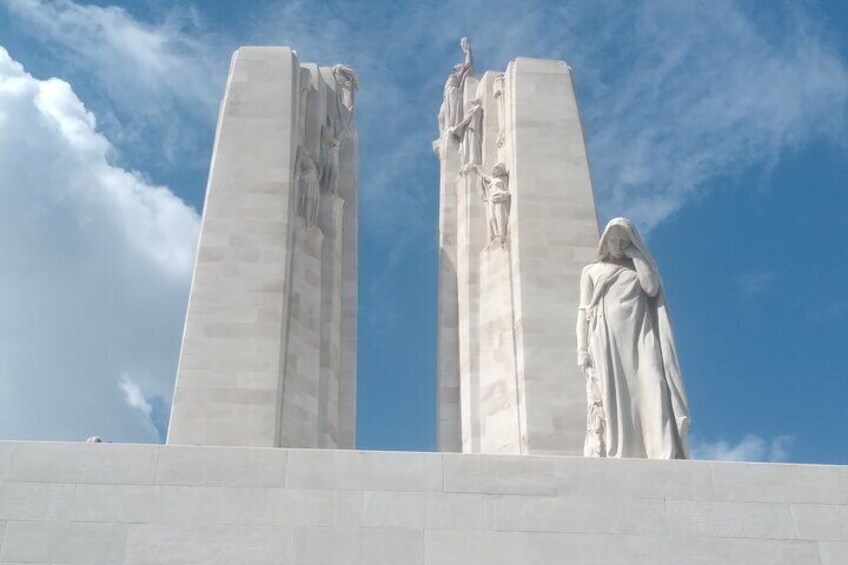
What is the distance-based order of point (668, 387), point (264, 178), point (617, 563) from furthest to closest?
point (264, 178), point (668, 387), point (617, 563)

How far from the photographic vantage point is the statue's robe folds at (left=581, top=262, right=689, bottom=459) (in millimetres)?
12211

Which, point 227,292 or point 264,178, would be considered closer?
point 227,292

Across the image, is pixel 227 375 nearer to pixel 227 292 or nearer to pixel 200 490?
pixel 227 292

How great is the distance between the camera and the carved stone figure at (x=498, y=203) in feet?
63.8

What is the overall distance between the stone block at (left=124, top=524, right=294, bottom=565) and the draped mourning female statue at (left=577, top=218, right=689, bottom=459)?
4034mm

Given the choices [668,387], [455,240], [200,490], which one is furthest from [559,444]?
[200,490]

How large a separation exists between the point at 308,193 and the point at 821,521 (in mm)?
11800

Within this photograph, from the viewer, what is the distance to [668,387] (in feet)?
40.8

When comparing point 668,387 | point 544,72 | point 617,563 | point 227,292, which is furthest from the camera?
point 544,72

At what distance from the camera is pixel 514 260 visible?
1869 centimetres

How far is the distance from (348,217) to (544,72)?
198 inches

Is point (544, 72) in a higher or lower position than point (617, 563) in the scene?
higher

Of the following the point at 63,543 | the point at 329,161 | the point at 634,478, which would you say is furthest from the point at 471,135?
the point at 63,543

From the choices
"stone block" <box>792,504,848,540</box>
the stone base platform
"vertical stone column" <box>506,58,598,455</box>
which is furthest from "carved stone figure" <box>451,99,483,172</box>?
"stone block" <box>792,504,848,540</box>
